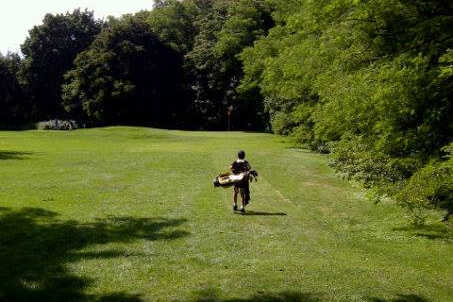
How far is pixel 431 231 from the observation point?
696 inches

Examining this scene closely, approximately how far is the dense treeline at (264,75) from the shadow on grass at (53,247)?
7258 mm

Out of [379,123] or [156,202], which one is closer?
[379,123]

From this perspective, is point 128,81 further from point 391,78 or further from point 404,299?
point 404,299

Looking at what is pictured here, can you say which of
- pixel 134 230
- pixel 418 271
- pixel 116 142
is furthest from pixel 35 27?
pixel 418 271

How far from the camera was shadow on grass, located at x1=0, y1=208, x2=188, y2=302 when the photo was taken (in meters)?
9.84

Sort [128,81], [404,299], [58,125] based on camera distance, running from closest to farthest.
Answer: [404,299]
[128,81]
[58,125]

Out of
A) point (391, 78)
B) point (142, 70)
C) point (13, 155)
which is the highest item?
point (142, 70)

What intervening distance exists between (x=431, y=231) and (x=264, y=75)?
31.9 metres

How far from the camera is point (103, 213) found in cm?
1712

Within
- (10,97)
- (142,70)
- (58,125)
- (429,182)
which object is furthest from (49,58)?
(429,182)

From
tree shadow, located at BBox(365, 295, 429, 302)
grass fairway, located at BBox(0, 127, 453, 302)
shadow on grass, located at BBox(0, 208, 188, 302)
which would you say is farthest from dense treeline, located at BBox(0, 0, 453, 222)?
shadow on grass, located at BBox(0, 208, 188, 302)

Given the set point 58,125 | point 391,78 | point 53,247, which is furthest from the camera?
point 58,125

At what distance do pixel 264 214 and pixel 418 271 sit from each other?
20.4 feet

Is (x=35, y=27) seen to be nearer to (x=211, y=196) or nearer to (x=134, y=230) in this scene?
(x=211, y=196)
